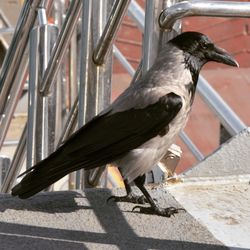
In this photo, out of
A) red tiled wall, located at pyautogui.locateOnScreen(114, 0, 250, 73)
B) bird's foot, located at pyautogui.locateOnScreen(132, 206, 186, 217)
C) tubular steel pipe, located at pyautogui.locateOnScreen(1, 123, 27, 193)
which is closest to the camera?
bird's foot, located at pyautogui.locateOnScreen(132, 206, 186, 217)

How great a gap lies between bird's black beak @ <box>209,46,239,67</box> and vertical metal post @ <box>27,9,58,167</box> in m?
0.58

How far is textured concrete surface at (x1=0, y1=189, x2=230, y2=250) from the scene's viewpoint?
1825 millimetres

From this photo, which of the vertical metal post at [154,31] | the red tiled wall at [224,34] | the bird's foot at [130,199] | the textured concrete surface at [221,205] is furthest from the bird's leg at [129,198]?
the red tiled wall at [224,34]

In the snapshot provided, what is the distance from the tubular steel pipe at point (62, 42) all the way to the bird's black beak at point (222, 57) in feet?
1.52

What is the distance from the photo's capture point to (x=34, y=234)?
187 centimetres

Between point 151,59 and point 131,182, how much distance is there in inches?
14.6

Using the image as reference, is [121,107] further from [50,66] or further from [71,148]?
[50,66]

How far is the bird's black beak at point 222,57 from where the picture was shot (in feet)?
7.50

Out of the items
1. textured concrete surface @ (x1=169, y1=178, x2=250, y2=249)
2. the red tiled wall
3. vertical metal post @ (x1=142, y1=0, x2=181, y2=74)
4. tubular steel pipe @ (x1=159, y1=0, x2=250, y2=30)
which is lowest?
the red tiled wall

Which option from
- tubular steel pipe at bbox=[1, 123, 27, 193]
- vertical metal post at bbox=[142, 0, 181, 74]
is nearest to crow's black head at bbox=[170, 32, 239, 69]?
vertical metal post at bbox=[142, 0, 181, 74]

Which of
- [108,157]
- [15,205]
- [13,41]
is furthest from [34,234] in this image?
[13,41]

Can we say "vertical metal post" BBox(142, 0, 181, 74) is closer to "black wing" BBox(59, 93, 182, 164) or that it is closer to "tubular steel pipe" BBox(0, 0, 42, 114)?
"black wing" BBox(59, 93, 182, 164)

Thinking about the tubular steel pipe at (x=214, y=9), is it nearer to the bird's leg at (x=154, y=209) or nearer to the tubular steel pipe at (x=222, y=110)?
the bird's leg at (x=154, y=209)

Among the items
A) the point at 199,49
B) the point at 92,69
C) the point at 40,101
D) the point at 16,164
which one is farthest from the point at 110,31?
the point at 16,164
